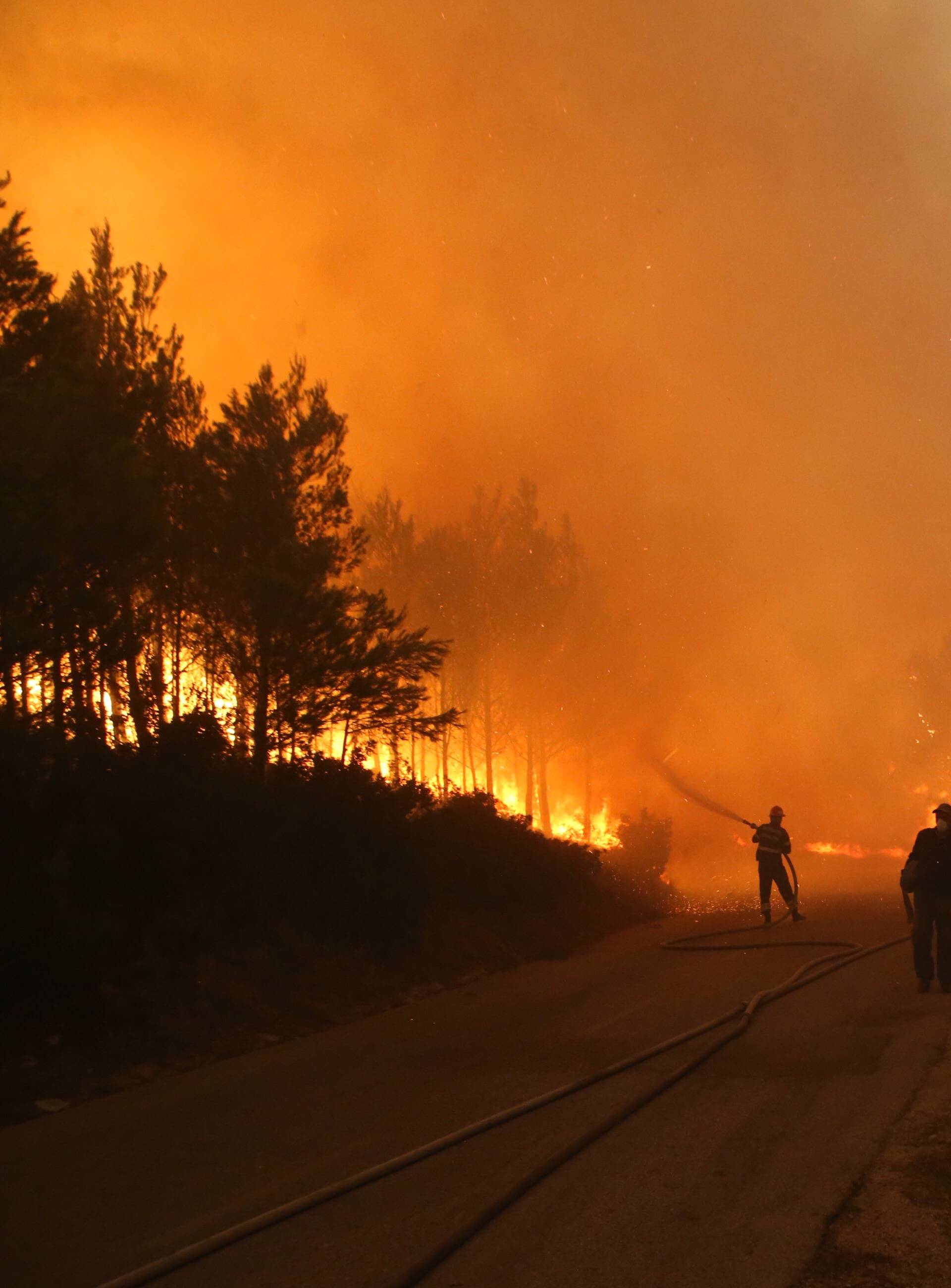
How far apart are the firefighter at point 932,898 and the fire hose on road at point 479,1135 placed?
1.38 m

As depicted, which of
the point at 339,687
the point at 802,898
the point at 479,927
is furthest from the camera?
the point at 802,898

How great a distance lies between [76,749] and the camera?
1027 cm

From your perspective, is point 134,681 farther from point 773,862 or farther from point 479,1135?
point 773,862

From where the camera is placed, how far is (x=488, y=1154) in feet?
17.2

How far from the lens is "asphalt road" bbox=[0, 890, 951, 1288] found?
157 inches

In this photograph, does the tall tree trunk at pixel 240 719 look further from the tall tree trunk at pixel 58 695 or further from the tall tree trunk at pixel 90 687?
the tall tree trunk at pixel 58 695

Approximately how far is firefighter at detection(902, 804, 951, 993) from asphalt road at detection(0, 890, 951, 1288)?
2.10 ft

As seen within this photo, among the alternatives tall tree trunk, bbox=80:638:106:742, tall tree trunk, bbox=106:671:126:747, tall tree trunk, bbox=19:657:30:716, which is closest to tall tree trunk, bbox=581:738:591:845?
tall tree trunk, bbox=106:671:126:747

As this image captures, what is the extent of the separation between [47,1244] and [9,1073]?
3116mm

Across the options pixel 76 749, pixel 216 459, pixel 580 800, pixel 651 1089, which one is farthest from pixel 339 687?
pixel 580 800

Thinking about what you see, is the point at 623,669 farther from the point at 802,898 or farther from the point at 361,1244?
the point at 361,1244

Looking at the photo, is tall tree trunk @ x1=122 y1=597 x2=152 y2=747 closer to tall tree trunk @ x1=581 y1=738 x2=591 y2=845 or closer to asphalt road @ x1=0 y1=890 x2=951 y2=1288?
asphalt road @ x1=0 y1=890 x2=951 y2=1288

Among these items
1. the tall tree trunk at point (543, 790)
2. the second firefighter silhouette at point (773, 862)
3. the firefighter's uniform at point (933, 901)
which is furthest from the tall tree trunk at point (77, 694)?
the tall tree trunk at point (543, 790)

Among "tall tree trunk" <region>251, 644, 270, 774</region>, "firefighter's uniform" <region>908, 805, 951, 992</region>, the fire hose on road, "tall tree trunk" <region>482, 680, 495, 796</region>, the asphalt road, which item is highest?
"tall tree trunk" <region>482, 680, 495, 796</region>
